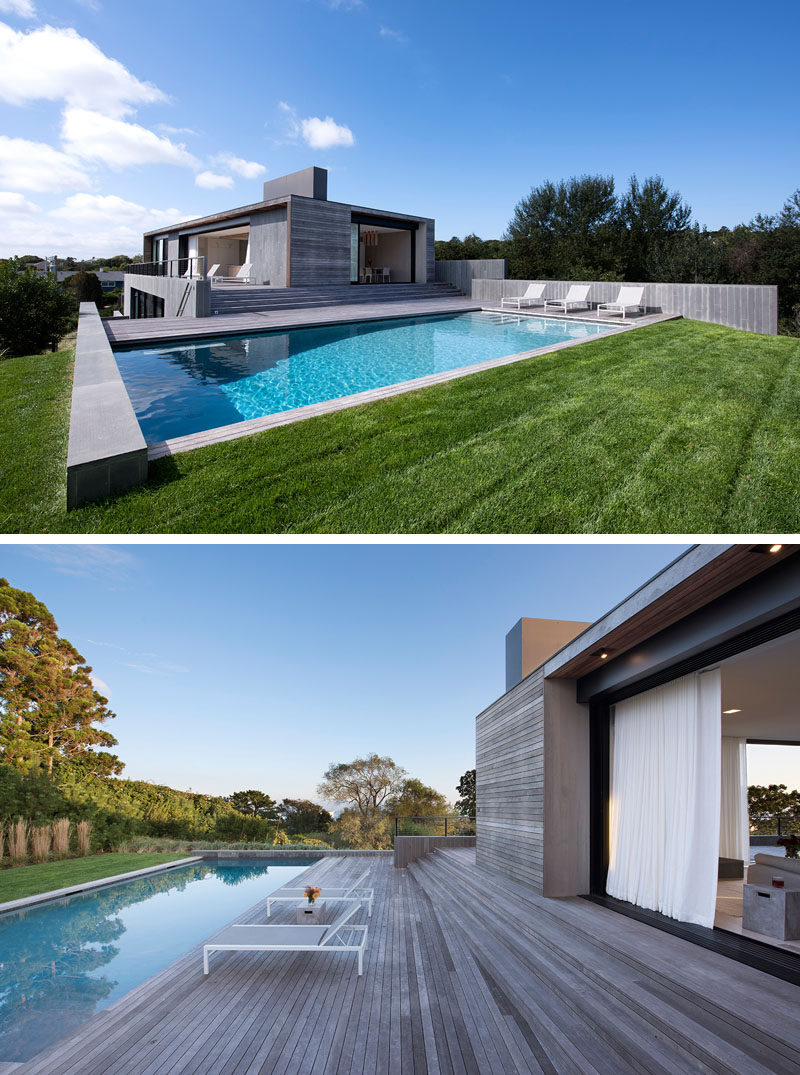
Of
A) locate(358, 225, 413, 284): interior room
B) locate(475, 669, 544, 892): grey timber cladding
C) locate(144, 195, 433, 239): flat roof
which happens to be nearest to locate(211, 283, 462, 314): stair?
locate(358, 225, 413, 284): interior room

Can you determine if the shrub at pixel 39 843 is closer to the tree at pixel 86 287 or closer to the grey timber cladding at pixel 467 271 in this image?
the grey timber cladding at pixel 467 271

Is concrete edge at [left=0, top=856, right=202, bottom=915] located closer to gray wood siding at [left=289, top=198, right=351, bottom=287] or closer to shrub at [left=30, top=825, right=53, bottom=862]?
shrub at [left=30, top=825, right=53, bottom=862]

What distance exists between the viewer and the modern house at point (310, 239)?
2002 centimetres

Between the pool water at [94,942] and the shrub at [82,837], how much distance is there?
1632 millimetres

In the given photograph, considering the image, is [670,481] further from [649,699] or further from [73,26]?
[73,26]

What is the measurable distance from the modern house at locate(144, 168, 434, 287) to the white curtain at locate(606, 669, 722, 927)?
17964mm

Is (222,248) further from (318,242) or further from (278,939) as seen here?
(278,939)

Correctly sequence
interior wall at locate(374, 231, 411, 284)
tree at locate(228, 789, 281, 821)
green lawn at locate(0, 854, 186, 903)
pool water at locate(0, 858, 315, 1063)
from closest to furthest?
pool water at locate(0, 858, 315, 1063) < green lawn at locate(0, 854, 186, 903) < tree at locate(228, 789, 281, 821) < interior wall at locate(374, 231, 411, 284)

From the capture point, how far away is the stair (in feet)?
56.1

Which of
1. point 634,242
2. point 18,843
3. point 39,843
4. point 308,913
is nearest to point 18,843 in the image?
point 18,843

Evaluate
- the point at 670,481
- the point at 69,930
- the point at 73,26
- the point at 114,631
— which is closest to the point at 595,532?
the point at 670,481

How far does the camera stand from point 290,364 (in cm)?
1115

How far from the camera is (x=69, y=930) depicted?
793 centimetres

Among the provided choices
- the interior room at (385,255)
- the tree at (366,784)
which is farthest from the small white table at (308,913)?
the interior room at (385,255)
